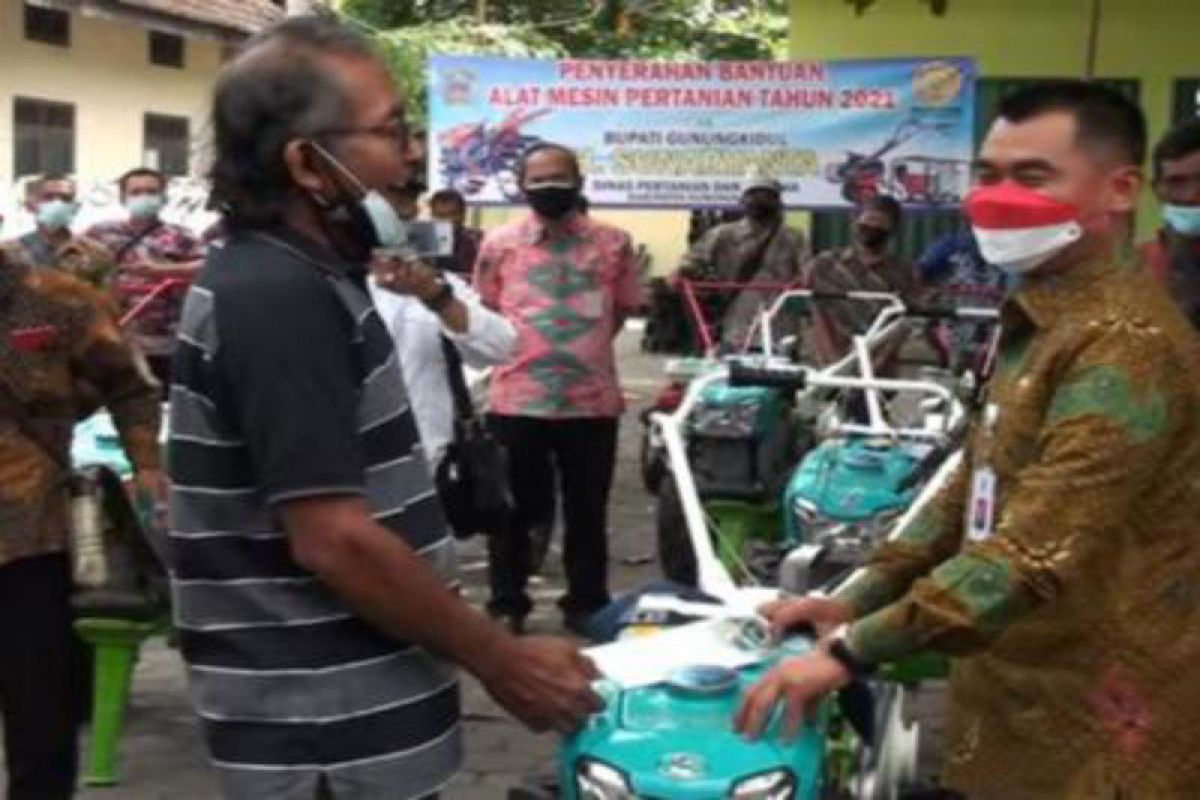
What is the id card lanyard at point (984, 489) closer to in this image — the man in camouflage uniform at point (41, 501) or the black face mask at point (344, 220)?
the black face mask at point (344, 220)

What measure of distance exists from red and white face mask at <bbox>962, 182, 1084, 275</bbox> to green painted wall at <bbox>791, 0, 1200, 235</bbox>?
410 inches

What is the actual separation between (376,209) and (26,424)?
1749 millimetres

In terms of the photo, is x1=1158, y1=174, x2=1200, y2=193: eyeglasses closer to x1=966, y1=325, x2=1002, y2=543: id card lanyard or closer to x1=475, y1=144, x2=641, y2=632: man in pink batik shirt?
x1=966, y1=325, x2=1002, y2=543: id card lanyard

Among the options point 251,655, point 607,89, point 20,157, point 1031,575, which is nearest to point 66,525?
point 251,655

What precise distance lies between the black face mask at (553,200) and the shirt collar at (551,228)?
0.12 ft

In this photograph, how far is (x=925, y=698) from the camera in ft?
20.0

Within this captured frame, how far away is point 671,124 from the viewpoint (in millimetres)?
12758

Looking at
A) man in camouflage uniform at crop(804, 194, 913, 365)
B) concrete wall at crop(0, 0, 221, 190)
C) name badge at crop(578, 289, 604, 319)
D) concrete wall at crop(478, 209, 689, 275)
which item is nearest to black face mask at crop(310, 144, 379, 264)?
name badge at crop(578, 289, 604, 319)

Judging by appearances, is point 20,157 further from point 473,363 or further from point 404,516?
point 404,516

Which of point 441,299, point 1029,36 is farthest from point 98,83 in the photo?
point 441,299

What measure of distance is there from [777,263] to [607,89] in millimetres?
2904

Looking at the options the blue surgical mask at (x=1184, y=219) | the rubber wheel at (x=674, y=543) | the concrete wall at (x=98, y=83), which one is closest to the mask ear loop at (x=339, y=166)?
the blue surgical mask at (x=1184, y=219)

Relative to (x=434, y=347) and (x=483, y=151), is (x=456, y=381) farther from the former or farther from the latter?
(x=483, y=151)

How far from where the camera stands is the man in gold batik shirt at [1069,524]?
246cm
